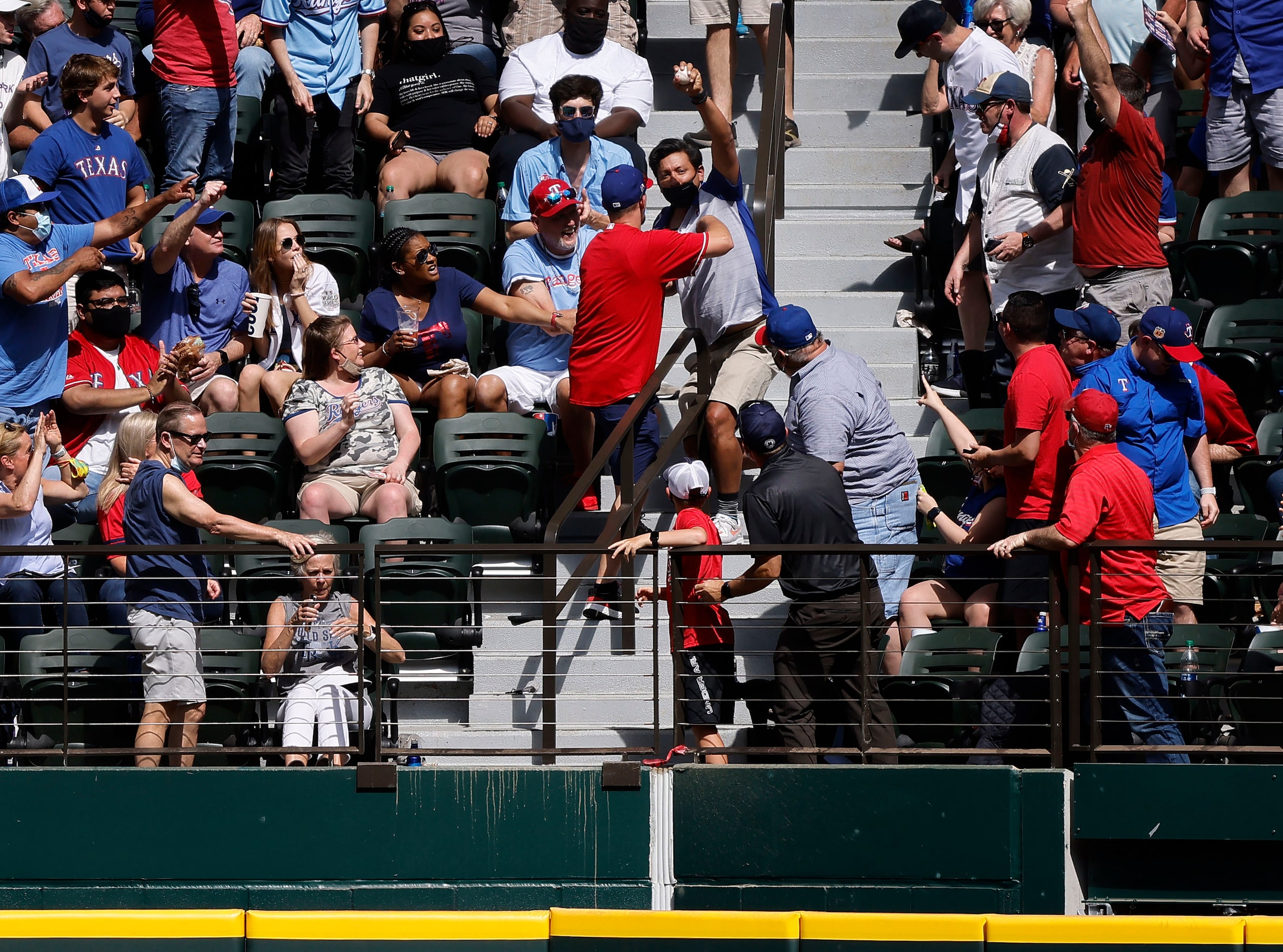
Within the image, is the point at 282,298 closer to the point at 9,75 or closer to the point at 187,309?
the point at 187,309

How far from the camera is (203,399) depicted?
9.98 metres

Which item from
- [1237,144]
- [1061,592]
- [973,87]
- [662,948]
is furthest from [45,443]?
[1237,144]

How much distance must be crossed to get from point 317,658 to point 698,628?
1.67m

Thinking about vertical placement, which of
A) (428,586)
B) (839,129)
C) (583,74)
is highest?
(583,74)

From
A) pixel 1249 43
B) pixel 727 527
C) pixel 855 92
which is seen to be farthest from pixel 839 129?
pixel 727 527

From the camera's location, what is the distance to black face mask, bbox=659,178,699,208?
364 inches

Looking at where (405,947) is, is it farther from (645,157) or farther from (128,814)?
(645,157)

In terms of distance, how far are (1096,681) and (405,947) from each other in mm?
2863

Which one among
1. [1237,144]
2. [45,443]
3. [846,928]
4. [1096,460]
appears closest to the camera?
[846,928]

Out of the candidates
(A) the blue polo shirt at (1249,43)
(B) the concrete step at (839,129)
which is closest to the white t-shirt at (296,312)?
(B) the concrete step at (839,129)

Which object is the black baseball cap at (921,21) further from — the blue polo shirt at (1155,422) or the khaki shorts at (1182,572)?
the khaki shorts at (1182,572)

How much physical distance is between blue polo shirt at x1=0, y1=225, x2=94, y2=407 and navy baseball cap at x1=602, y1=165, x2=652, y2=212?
2.74 meters

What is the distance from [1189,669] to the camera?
304 inches

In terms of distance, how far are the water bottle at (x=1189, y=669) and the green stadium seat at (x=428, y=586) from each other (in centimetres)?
307
